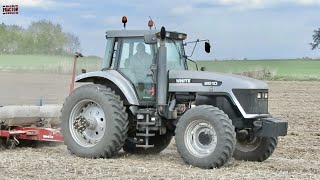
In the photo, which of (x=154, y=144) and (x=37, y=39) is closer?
(x=154, y=144)

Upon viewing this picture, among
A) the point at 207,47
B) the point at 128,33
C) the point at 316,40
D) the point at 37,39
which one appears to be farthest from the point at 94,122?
the point at 316,40

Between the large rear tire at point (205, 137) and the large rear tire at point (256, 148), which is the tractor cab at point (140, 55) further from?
the large rear tire at point (256, 148)

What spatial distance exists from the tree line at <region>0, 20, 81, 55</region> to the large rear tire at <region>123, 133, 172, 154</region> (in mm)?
6709

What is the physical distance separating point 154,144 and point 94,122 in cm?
127

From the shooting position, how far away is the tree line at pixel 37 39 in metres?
18.8

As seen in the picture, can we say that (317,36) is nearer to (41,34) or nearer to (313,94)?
(313,94)

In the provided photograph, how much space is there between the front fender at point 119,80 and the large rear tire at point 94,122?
16 centimetres

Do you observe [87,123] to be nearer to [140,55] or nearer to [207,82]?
[140,55]

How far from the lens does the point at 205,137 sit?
9.00 m

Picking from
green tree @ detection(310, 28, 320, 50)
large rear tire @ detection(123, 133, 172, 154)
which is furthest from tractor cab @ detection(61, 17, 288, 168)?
green tree @ detection(310, 28, 320, 50)

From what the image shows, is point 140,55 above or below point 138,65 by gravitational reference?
above

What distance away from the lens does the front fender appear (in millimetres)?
9648

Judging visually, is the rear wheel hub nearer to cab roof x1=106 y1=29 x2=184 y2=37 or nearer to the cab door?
the cab door

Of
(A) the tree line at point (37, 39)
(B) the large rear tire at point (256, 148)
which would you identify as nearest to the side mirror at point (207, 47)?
(B) the large rear tire at point (256, 148)
